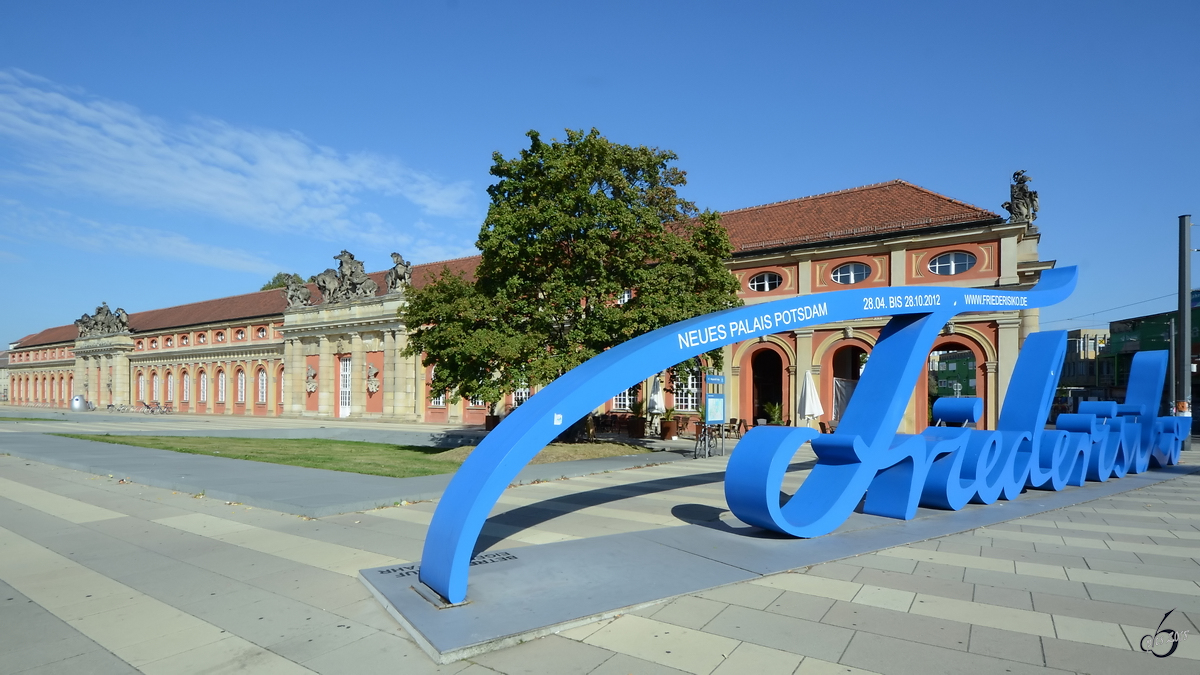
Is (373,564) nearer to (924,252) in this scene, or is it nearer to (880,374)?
(880,374)

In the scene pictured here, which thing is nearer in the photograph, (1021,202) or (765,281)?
(1021,202)

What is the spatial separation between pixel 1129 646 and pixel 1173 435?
675 inches

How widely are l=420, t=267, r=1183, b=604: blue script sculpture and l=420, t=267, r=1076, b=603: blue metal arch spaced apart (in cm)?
2

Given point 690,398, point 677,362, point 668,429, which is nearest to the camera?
point 677,362

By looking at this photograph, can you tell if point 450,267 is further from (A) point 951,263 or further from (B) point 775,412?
(A) point 951,263

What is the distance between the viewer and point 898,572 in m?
7.17

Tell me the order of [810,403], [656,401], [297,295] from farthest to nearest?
[297,295], [656,401], [810,403]

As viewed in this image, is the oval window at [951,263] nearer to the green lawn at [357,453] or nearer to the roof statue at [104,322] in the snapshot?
the green lawn at [357,453]

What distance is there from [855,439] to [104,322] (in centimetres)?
7977

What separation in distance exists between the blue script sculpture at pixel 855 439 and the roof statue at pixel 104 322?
75.7 m

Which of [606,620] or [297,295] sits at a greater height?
[297,295]

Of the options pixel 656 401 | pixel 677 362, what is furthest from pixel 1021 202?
pixel 677 362

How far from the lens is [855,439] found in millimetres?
8984

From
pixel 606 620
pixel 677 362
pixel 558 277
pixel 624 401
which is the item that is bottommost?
pixel 606 620
